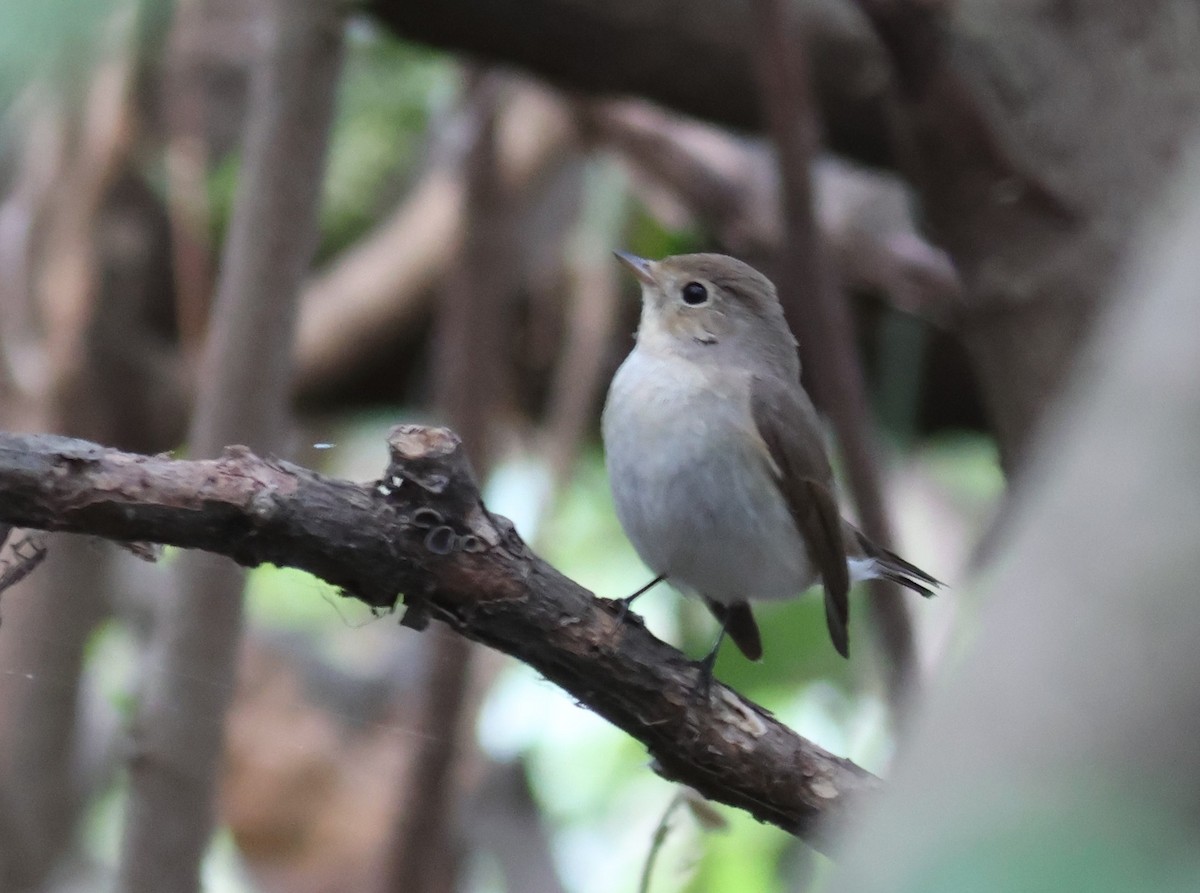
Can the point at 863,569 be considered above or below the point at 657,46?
below

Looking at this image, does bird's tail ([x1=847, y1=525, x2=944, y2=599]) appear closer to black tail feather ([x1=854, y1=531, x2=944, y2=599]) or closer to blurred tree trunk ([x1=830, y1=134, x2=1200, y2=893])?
black tail feather ([x1=854, y1=531, x2=944, y2=599])

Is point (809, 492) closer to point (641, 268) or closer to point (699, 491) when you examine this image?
point (699, 491)

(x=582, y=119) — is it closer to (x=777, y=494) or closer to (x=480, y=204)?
(x=480, y=204)

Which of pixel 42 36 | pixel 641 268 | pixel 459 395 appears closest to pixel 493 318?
pixel 459 395

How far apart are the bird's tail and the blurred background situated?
106mm

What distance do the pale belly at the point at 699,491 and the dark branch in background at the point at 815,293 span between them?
0.54m

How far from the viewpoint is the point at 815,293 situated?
9.89ft

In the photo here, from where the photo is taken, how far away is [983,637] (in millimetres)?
465

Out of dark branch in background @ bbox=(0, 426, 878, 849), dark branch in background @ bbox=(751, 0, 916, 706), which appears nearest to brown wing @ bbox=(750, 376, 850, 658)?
dark branch in background @ bbox=(751, 0, 916, 706)

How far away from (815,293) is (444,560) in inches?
67.4

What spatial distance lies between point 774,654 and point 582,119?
1821 millimetres

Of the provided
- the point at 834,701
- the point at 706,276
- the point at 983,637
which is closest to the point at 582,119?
the point at 706,276

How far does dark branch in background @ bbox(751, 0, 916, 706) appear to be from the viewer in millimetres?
2889

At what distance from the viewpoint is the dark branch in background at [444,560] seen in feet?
4.38
